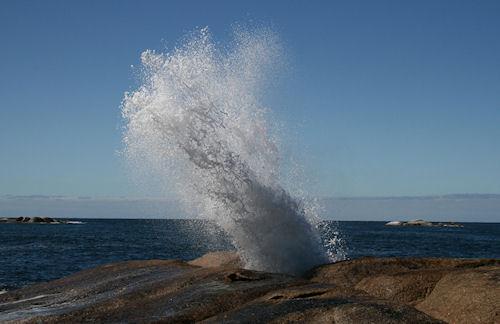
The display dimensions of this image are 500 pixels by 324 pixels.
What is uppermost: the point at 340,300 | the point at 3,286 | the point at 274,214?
the point at 274,214

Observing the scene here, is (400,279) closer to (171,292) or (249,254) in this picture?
(171,292)

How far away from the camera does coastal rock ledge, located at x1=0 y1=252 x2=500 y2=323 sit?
34.6 ft

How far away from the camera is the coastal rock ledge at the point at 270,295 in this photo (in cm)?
1053

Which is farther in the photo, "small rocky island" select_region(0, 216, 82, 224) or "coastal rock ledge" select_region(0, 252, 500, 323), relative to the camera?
"small rocky island" select_region(0, 216, 82, 224)

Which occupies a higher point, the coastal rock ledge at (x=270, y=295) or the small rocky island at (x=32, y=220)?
the small rocky island at (x=32, y=220)

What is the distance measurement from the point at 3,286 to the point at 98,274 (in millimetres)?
11153

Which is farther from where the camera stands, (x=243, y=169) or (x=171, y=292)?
(x=243, y=169)

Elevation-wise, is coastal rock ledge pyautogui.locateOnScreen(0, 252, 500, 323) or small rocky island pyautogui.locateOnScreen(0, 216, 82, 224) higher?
small rocky island pyautogui.locateOnScreen(0, 216, 82, 224)

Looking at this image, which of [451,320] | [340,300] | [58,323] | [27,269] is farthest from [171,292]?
[27,269]

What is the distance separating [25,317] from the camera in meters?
14.2

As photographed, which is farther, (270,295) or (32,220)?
(32,220)

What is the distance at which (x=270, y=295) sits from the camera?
1278cm

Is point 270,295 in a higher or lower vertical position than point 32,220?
lower

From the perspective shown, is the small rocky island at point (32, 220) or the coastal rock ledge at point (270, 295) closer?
the coastal rock ledge at point (270, 295)
